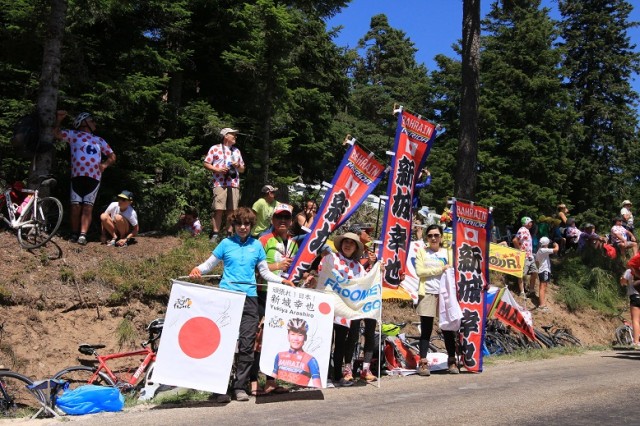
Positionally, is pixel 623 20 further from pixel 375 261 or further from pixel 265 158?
pixel 375 261

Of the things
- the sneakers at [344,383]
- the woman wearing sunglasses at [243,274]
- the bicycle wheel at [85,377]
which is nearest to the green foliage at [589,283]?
the sneakers at [344,383]

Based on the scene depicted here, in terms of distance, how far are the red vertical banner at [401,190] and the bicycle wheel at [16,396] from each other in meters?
5.24

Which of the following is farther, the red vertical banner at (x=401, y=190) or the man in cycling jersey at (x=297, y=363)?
the red vertical banner at (x=401, y=190)

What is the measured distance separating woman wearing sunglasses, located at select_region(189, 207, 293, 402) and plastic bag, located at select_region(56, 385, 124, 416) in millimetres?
1383

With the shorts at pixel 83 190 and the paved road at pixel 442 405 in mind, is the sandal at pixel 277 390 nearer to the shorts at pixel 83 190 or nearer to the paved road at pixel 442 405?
the paved road at pixel 442 405

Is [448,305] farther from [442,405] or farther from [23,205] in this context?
[23,205]

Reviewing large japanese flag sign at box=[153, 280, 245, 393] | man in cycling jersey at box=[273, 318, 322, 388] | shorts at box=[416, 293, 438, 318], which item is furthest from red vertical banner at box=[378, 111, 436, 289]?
large japanese flag sign at box=[153, 280, 245, 393]

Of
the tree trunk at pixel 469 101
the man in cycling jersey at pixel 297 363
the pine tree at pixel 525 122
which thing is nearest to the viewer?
the man in cycling jersey at pixel 297 363

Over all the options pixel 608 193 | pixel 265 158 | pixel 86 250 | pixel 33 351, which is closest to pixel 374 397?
pixel 33 351

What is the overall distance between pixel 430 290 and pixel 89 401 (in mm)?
4979

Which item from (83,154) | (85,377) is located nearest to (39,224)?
(83,154)

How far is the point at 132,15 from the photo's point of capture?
15352 mm

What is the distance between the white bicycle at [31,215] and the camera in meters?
10.4

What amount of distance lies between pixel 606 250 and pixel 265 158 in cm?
1167
